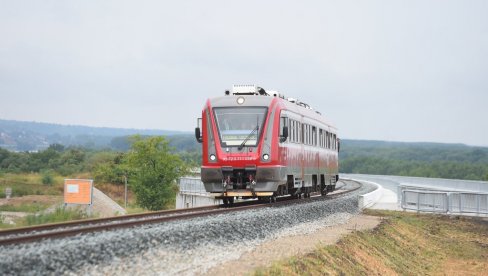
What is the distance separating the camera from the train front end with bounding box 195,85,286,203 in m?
22.7

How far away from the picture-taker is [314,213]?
24.8 meters

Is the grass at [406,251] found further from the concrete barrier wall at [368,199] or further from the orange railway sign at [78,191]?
the orange railway sign at [78,191]

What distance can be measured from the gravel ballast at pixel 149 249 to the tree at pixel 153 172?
3950cm

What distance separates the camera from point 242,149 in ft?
75.0

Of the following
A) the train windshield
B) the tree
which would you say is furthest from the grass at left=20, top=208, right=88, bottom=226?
the tree

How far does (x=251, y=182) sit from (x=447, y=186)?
32.9m

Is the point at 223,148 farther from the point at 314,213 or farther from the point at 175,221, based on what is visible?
the point at 175,221

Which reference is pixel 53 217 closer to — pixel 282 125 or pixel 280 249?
pixel 280 249

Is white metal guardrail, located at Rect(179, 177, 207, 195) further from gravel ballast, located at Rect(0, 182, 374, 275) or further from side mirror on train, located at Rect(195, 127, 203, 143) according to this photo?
gravel ballast, located at Rect(0, 182, 374, 275)

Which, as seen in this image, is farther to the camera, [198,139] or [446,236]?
[446,236]

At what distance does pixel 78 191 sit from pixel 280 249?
59.7ft

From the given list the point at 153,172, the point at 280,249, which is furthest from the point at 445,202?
the point at 153,172

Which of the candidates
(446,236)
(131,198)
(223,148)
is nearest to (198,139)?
(223,148)

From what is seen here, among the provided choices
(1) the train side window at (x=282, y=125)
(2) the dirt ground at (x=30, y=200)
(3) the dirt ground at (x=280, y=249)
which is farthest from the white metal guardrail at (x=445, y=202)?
(2) the dirt ground at (x=30, y=200)
